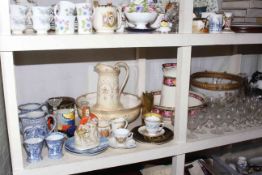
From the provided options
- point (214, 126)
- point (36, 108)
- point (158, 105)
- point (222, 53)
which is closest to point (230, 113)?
point (214, 126)

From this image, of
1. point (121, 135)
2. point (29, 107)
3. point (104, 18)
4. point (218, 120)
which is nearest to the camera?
point (104, 18)

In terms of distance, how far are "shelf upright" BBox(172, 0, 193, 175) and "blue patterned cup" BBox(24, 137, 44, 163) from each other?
50 centimetres

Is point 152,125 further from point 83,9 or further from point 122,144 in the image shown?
point 83,9

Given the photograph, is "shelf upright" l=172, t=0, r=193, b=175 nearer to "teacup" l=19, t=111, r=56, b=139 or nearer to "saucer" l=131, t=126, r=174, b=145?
"saucer" l=131, t=126, r=174, b=145

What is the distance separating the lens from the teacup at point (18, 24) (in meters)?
0.86

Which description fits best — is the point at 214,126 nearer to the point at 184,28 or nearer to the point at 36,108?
the point at 184,28

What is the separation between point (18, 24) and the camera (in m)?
0.86

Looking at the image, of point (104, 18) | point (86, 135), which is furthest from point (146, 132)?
point (104, 18)

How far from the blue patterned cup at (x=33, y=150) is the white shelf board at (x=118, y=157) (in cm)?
2

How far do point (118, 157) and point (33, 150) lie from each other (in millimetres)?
283

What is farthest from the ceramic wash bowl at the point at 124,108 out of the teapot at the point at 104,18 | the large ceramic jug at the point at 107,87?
the teapot at the point at 104,18

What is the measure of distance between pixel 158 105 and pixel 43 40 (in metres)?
0.67

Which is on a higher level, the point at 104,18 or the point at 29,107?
the point at 104,18

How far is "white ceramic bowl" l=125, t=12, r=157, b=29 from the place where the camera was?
39.8 inches
